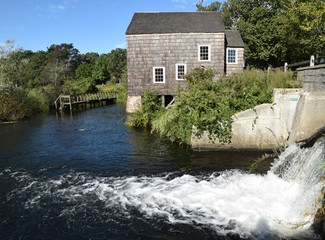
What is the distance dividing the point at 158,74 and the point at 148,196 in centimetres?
1824

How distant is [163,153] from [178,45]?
13980 mm

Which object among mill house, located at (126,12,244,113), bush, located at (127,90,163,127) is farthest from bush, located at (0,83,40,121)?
bush, located at (127,90,163,127)

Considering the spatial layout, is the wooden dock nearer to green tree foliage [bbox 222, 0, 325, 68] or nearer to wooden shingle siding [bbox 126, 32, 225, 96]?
wooden shingle siding [bbox 126, 32, 225, 96]

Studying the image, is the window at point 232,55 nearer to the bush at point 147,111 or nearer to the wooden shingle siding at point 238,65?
the wooden shingle siding at point 238,65

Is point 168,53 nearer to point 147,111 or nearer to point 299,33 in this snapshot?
point 147,111

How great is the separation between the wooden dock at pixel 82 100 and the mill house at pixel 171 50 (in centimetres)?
1435

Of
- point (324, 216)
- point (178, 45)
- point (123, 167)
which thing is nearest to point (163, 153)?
point (123, 167)

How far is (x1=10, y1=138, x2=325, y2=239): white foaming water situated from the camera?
7.20 meters

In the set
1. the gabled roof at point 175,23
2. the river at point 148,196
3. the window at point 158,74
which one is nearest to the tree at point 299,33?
the gabled roof at point 175,23

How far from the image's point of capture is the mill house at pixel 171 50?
25.3m

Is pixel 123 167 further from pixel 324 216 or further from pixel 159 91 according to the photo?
pixel 159 91

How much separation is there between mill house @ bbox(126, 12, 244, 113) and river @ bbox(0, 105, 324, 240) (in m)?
12.0

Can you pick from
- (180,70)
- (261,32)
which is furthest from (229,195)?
(261,32)

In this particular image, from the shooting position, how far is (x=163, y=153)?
14.1 metres
